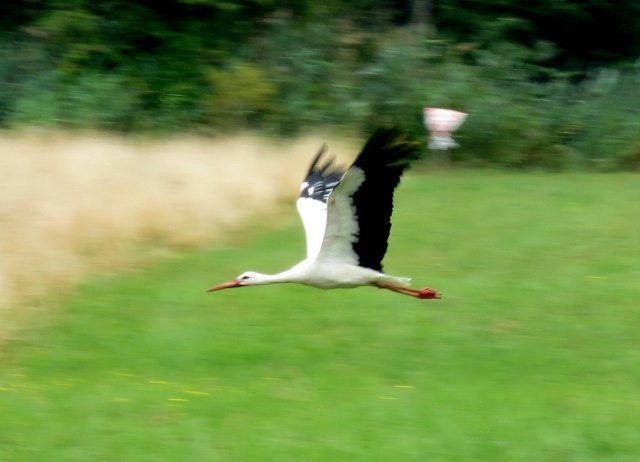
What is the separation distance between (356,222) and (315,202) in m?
1.24

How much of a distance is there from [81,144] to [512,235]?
5688mm

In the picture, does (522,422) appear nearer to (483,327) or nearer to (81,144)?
(483,327)

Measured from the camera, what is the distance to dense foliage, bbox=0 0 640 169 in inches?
641

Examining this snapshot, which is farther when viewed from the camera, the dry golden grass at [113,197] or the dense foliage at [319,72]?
the dense foliage at [319,72]

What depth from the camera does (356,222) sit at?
6.94 meters

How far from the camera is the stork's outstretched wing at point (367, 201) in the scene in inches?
249

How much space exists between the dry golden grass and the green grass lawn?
1.40ft

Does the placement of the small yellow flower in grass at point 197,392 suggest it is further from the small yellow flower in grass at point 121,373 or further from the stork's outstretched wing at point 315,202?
the stork's outstretched wing at point 315,202

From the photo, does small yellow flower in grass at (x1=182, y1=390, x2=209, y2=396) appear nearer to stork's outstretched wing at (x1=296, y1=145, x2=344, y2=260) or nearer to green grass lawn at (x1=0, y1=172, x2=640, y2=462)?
green grass lawn at (x1=0, y1=172, x2=640, y2=462)

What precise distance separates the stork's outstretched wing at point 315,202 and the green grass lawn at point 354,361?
0.74 metres

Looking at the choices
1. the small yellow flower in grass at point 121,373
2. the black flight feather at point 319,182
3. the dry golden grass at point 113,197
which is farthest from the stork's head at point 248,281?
the dry golden grass at point 113,197

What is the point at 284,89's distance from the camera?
56.7 feet

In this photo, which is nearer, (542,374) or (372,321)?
(542,374)

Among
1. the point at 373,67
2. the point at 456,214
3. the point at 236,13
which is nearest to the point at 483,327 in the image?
the point at 456,214
